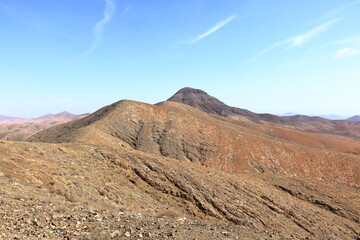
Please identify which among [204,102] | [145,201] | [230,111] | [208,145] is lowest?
[145,201]

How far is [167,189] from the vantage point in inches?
827

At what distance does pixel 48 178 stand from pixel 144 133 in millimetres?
30750

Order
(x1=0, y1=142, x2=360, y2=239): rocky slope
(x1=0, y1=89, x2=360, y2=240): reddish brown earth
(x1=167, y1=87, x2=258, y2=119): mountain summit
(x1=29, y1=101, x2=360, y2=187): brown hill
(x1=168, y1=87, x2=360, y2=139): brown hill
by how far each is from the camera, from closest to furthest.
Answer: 1. (x1=0, y1=142, x2=360, y2=239): rocky slope
2. (x1=0, y1=89, x2=360, y2=240): reddish brown earth
3. (x1=29, y1=101, x2=360, y2=187): brown hill
4. (x1=168, y1=87, x2=360, y2=139): brown hill
5. (x1=167, y1=87, x2=258, y2=119): mountain summit

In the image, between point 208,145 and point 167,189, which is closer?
point 167,189

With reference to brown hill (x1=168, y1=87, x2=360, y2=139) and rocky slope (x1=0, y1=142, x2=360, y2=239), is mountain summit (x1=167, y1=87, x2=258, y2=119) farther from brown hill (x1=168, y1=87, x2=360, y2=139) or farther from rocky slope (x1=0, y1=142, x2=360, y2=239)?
rocky slope (x1=0, y1=142, x2=360, y2=239)

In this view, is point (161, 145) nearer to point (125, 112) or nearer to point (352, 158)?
point (125, 112)

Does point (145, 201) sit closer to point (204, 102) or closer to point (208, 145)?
point (208, 145)

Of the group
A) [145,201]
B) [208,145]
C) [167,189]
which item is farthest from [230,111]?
[145,201]

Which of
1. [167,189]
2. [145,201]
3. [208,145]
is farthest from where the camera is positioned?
[208,145]

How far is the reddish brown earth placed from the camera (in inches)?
366

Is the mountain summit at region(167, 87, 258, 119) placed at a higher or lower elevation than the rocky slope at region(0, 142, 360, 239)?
higher

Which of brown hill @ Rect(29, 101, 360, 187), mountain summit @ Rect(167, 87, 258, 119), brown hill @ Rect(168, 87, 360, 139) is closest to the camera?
brown hill @ Rect(29, 101, 360, 187)

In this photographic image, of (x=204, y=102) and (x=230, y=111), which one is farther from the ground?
(x=204, y=102)

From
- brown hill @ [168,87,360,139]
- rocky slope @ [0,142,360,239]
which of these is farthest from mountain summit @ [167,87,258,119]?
rocky slope @ [0,142,360,239]
